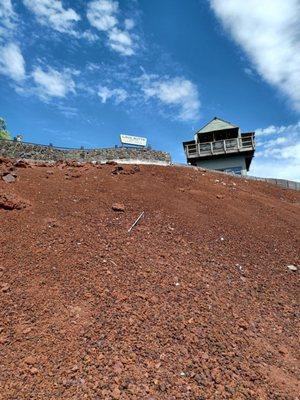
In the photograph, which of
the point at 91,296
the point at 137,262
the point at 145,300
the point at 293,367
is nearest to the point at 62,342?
the point at 91,296

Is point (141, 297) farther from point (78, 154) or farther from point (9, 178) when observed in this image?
point (78, 154)

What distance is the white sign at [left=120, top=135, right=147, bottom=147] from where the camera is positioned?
23625mm

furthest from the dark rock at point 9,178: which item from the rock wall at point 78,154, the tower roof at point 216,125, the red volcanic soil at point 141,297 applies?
the tower roof at point 216,125

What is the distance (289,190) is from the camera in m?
18.2

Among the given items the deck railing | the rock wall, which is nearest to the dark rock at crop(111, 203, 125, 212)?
the rock wall

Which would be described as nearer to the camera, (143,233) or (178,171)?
(143,233)

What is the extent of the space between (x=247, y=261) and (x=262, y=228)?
2.65 meters

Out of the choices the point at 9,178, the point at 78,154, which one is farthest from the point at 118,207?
the point at 78,154

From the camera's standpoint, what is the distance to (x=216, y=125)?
31.3m

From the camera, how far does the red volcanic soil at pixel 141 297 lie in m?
4.57

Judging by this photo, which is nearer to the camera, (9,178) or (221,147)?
(9,178)

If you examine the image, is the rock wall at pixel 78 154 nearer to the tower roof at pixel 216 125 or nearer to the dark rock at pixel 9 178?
the dark rock at pixel 9 178

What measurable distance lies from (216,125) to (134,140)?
10.5 meters

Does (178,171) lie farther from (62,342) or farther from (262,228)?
(62,342)
